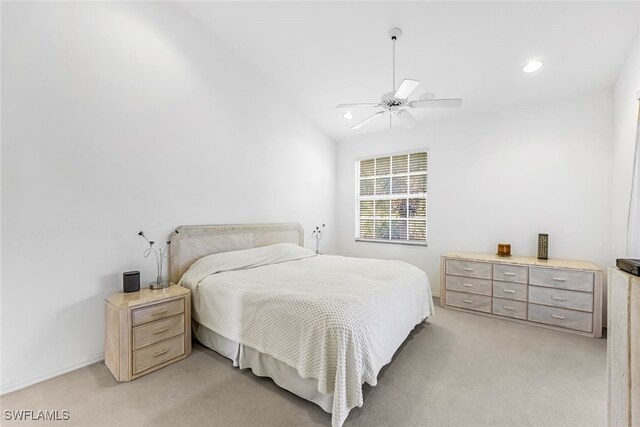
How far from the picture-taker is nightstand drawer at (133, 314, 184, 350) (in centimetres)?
205

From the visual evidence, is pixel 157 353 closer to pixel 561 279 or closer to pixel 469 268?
pixel 469 268

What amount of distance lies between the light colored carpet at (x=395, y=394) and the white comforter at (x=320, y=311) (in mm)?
259

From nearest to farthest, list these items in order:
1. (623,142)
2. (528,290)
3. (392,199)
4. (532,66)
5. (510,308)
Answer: (623,142), (532,66), (528,290), (510,308), (392,199)

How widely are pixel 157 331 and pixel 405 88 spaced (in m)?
2.82

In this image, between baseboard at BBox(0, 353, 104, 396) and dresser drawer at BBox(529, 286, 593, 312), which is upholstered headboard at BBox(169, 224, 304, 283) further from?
dresser drawer at BBox(529, 286, 593, 312)

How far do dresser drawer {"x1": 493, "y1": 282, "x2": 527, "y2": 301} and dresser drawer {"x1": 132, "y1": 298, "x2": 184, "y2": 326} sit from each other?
3503mm

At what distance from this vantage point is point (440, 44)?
2.70m

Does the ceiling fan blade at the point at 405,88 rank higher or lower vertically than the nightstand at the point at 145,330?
higher

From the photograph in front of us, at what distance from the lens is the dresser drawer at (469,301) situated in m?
3.33

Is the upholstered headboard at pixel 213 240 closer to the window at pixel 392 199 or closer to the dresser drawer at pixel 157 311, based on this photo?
the dresser drawer at pixel 157 311

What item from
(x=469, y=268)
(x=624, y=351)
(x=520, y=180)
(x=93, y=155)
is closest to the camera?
(x=624, y=351)

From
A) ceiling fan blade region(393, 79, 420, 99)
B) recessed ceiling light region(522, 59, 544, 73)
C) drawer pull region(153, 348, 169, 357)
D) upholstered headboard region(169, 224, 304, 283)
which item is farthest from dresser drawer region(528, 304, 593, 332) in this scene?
drawer pull region(153, 348, 169, 357)

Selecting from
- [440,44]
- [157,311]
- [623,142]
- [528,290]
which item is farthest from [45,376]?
[623,142]

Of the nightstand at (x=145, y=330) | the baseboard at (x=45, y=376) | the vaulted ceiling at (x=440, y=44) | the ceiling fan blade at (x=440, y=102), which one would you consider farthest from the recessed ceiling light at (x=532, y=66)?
the baseboard at (x=45, y=376)
